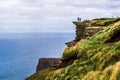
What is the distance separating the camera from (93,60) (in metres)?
25.3

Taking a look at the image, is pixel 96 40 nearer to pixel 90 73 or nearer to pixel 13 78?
A: pixel 90 73

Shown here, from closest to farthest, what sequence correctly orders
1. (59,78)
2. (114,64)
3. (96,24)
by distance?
1. (114,64)
2. (59,78)
3. (96,24)

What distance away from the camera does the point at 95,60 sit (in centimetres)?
2520

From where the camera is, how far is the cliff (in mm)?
22911

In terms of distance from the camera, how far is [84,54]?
27.1 meters

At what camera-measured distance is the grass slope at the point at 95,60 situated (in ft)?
74.4

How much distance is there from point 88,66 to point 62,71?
260cm

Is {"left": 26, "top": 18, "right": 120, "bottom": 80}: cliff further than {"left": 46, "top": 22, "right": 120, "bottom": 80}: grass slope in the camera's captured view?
Yes

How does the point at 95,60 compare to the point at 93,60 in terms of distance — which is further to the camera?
the point at 93,60

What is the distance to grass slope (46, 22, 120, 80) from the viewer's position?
22688 mm

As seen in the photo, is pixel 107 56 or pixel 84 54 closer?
pixel 107 56

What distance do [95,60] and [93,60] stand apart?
0.19m

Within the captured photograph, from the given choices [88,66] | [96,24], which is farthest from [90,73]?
[96,24]

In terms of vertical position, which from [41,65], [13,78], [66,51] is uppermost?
[66,51]
